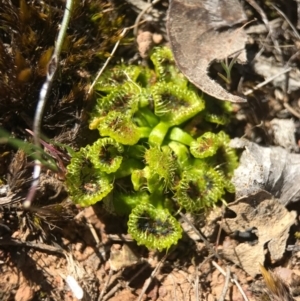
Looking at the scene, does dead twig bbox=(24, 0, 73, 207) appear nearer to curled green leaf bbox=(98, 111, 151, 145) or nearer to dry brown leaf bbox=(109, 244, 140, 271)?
curled green leaf bbox=(98, 111, 151, 145)

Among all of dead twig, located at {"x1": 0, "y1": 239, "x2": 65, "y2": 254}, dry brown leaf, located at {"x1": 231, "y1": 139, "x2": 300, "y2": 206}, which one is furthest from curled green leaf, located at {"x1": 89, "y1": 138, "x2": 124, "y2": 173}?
dry brown leaf, located at {"x1": 231, "y1": 139, "x2": 300, "y2": 206}

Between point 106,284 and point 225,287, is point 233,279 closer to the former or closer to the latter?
point 225,287

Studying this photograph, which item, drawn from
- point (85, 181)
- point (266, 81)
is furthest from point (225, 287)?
point (266, 81)

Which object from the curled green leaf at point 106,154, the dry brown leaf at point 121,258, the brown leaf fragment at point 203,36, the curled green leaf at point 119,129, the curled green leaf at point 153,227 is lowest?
the dry brown leaf at point 121,258

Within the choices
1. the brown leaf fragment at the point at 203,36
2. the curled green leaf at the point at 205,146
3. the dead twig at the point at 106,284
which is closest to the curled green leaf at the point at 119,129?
the curled green leaf at the point at 205,146

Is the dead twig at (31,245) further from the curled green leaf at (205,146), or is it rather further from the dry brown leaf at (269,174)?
the dry brown leaf at (269,174)

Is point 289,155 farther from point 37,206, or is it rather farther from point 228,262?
point 37,206
